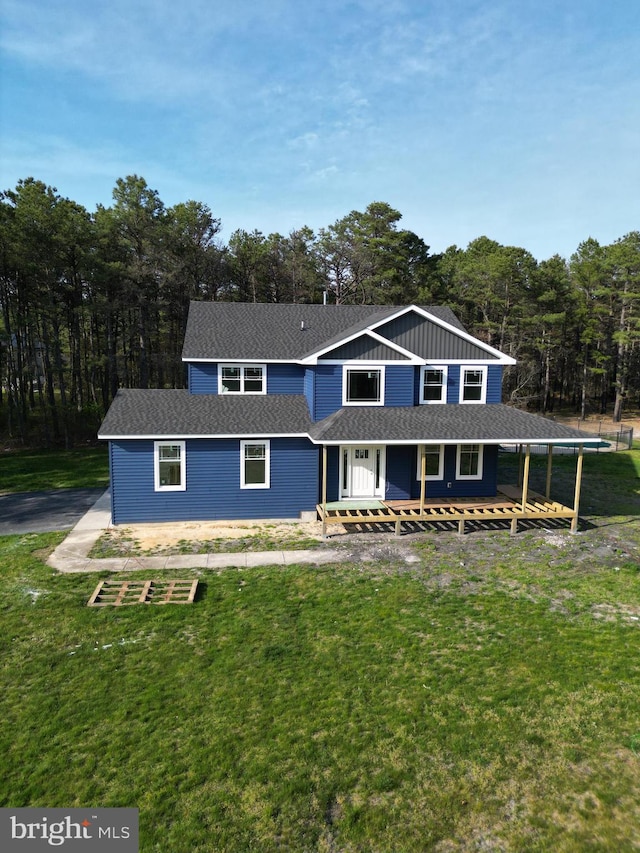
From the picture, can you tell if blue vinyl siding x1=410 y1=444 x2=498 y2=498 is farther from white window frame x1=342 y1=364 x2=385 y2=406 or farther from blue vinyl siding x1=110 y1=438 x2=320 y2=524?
blue vinyl siding x1=110 y1=438 x2=320 y2=524

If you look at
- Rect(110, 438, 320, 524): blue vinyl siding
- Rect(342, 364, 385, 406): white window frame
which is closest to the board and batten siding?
Rect(342, 364, 385, 406): white window frame

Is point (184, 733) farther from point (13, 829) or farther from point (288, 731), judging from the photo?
point (13, 829)

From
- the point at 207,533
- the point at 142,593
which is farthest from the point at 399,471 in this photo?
the point at 142,593

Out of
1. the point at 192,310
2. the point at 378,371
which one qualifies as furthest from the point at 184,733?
the point at 192,310

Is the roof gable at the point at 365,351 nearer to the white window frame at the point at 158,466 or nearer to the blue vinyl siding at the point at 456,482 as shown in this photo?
the blue vinyl siding at the point at 456,482

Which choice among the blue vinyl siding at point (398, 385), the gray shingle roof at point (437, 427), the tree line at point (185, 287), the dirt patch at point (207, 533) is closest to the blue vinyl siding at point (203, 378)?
the gray shingle roof at point (437, 427)

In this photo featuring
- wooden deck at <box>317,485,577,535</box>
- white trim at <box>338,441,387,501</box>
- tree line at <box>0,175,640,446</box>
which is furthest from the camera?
tree line at <box>0,175,640,446</box>
